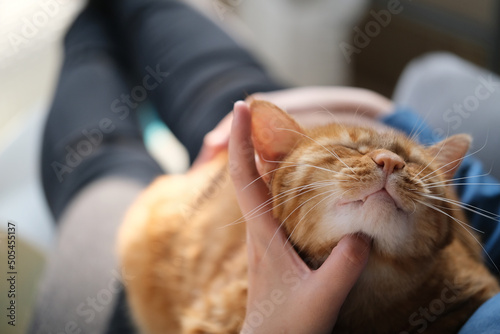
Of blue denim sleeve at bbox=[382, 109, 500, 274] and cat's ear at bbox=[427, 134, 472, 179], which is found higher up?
cat's ear at bbox=[427, 134, 472, 179]

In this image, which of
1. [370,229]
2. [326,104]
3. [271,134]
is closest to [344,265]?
[370,229]

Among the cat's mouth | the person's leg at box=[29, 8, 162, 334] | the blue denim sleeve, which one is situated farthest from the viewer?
the person's leg at box=[29, 8, 162, 334]

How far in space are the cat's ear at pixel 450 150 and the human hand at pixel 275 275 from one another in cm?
15

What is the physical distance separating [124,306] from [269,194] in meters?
0.49

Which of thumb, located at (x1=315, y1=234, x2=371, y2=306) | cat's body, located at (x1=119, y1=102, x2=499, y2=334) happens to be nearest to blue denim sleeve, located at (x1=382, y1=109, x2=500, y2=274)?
cat's body, located at (x1=119, y1=102, x2=499, y2=334)

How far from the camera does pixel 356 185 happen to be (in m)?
0.52

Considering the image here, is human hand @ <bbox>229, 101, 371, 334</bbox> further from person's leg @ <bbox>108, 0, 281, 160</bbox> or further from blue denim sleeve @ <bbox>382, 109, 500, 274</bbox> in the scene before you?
person's leg @ <bbox>108, 0, 281, 160</bbox>

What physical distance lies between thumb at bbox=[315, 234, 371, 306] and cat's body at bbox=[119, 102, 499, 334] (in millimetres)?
14

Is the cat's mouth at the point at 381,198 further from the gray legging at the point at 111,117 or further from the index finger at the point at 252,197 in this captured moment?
the gray legging at the point at 111,117

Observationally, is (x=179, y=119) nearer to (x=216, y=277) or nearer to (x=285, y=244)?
(x=216, y=277)

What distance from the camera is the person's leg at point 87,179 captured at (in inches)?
36.9

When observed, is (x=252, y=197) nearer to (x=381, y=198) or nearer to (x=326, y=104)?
(x=381, y=198)

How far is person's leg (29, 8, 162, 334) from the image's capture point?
3.07ft

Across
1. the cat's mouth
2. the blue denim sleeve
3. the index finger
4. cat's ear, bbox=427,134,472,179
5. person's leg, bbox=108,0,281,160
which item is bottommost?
→ the blue denim sleeve
